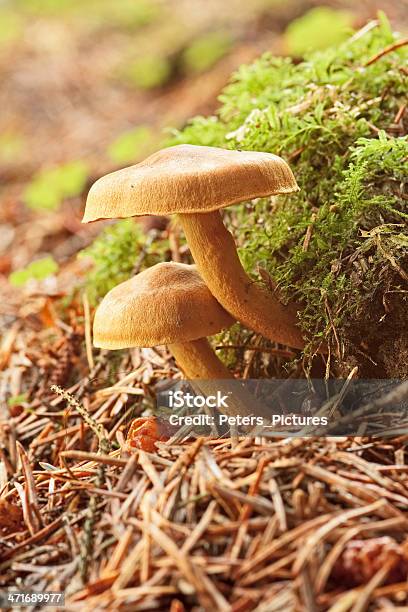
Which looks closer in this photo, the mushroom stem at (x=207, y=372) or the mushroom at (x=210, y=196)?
the mushroom at (x=210, y=196)

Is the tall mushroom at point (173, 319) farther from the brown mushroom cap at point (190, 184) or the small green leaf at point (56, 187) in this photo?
the small green leaf at point (56, 187)

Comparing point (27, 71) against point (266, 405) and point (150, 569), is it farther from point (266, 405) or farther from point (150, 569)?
point (150, 569)

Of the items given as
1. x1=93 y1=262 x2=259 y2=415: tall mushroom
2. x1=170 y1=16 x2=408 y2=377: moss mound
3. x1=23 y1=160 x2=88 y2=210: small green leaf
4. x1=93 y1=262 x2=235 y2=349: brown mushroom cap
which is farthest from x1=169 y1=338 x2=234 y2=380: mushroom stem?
x1=23 y1=160 x2=88 y2=210: small green leaf

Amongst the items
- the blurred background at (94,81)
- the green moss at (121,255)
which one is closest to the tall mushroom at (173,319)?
the green moss at (121,255)

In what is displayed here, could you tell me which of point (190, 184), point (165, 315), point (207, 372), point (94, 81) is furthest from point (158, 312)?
point (94, 81)

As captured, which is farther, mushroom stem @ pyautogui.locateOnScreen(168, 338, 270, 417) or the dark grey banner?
mushroom stem @ pyautogui.locateOnScreen(168, 338, 270, 417)

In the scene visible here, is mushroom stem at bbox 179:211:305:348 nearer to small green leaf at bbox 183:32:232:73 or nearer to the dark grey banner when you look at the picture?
the dark grey banner
